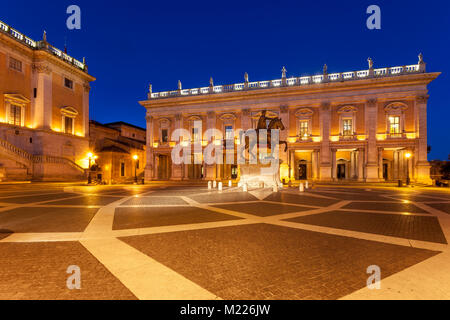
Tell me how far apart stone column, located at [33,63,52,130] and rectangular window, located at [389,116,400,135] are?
41894 millimetres

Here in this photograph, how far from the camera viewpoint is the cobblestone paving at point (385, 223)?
4969 millimetres

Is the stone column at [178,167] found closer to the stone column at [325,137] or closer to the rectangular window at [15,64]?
the rectangular window at [15,64]

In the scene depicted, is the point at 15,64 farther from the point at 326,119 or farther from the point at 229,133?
the point at 326,119

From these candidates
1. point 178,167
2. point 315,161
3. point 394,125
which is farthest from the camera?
point 178,167

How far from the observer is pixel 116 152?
33.2 m

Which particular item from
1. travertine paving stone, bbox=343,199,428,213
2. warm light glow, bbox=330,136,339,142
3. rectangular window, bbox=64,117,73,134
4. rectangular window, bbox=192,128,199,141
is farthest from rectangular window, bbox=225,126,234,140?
travertine paving stone, bbox=343,199,428,213

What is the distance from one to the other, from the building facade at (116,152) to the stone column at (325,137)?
24989 millimetres

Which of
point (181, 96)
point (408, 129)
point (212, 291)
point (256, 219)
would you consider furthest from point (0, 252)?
point (408, 129)

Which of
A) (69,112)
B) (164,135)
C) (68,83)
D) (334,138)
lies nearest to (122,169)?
(164,135)

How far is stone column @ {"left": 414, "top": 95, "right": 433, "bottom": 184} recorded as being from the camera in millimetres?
23969

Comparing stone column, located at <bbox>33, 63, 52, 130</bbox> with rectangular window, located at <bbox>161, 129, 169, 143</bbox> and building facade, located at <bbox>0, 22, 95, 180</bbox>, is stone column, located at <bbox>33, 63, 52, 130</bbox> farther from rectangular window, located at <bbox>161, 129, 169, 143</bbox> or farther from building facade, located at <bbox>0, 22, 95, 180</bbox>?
rectangular window, located at <bbox>161, 129, 169, 143</bbox>

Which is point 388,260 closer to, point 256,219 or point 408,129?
point 256,219

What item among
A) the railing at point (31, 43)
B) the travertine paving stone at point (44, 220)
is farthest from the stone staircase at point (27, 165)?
the travertine paving stone at point (44, 220)

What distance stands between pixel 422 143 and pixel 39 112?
45.2 m
